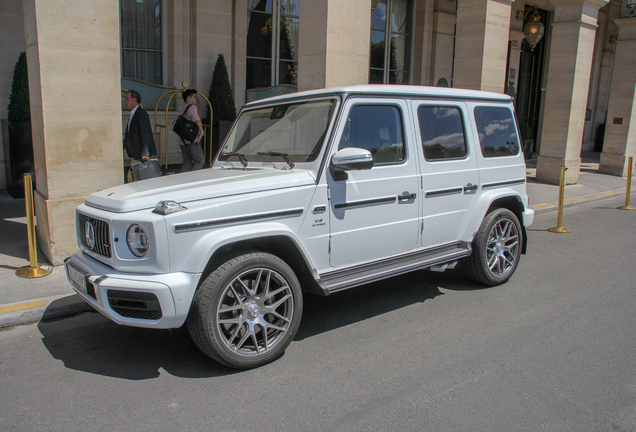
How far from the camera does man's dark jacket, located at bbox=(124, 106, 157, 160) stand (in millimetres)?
6781

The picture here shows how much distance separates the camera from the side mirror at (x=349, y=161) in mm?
3857

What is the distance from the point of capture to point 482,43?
429 inches

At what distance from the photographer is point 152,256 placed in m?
3.29

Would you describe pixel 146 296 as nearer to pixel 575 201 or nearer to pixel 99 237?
pixel 99 237

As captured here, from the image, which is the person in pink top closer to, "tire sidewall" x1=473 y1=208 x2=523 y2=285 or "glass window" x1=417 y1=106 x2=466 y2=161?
"glass window" x1=417 y1=106 x2=466 y2=161

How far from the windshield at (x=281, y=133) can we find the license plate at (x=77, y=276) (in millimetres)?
1686

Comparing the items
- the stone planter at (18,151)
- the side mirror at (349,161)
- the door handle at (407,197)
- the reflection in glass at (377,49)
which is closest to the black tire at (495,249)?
the door handle at (407,197)

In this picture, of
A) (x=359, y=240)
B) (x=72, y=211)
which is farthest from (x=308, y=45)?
(x=359, y=240)

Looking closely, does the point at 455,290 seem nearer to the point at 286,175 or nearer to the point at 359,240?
the point at 359,240

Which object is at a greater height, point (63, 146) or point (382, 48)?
point (382, 48)

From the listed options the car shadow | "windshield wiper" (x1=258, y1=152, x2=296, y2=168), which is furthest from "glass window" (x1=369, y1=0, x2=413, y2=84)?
"windshield wiper" (x1=258, y1=152, x2=296, y2=168)

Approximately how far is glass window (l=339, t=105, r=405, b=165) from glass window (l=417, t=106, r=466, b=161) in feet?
1.04

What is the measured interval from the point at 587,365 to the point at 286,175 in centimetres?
269

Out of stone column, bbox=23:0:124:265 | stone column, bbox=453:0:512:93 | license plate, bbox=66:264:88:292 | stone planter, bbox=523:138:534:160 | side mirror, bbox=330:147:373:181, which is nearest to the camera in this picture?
license plate, bbox=66:264:88:292
